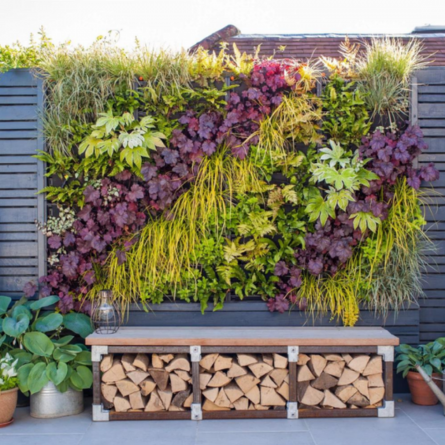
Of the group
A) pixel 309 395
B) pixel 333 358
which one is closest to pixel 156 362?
pixel 309 395

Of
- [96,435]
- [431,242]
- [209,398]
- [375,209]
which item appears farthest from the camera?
[431,242]

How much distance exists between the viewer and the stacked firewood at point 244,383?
11.4ft

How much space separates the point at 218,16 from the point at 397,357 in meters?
7.45

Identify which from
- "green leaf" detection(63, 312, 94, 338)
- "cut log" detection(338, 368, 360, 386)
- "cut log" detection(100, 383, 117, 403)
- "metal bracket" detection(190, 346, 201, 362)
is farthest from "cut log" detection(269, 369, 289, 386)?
"green leaf" detection(63, 312, 94, 338)

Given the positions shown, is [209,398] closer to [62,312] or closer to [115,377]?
[115,377]

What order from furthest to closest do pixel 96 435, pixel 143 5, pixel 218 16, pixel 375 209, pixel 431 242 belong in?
pixel 218 16 → pixel 143 5 → pixel 431 242 → pixel 375 209 → pixel 96 435

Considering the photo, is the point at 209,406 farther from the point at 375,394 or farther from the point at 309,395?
the point at 375,394

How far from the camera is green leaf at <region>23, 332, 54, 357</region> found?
136 inches

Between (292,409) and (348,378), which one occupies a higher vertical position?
(348,378)

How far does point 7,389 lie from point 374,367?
228 centimetres

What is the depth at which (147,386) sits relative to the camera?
11.3 feet

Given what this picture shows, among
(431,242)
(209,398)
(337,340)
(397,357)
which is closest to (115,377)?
(209,398)

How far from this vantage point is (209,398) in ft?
11.4

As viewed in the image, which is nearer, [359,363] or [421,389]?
[359,363]
